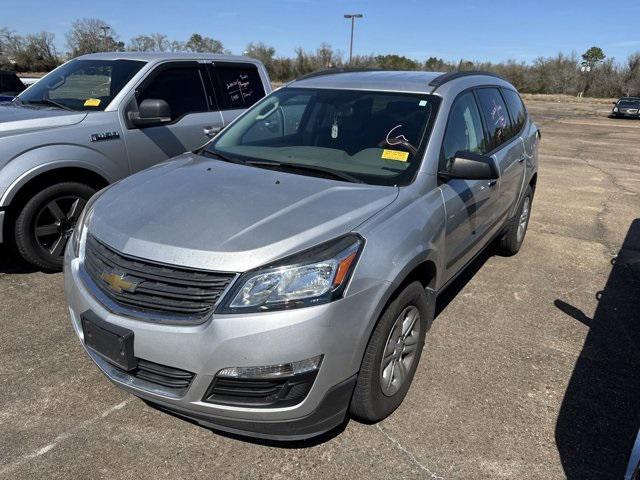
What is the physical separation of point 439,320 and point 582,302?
144 centimetres

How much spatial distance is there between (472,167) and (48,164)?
336 centimetres

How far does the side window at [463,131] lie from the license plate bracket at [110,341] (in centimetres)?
200

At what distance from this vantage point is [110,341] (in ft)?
7.34

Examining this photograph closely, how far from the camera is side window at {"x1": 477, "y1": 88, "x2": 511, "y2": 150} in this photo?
4.04 metres

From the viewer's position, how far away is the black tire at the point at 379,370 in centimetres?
234

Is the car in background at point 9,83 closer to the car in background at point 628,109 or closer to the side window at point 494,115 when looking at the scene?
the side window at point 494,115

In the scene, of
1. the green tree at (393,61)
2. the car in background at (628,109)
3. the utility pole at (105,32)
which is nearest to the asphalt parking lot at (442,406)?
the car in background at (628,109)

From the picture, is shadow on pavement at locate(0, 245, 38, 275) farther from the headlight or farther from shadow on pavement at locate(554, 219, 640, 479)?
shadow on pavement at locate(554, 219, 640, 479)

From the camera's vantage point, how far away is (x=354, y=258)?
222 centimetres

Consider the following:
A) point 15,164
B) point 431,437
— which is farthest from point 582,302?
point 15,164

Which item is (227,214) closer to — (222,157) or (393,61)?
(222,157)

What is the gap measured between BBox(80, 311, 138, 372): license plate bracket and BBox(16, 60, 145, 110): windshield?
9.77 feet

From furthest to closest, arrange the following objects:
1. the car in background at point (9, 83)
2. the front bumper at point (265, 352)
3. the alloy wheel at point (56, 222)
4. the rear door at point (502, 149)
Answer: the car in background at point (9, 83)
the alloy wheel at point (56, 222)
the rear door at point (502, 149)
the front bumper at point (265, 352)

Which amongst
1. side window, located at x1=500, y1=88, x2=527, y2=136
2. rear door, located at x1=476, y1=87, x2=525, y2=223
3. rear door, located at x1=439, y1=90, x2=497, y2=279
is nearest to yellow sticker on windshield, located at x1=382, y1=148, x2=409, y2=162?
rear door, located at x1=439, y1=90, x2=497, y2=279
